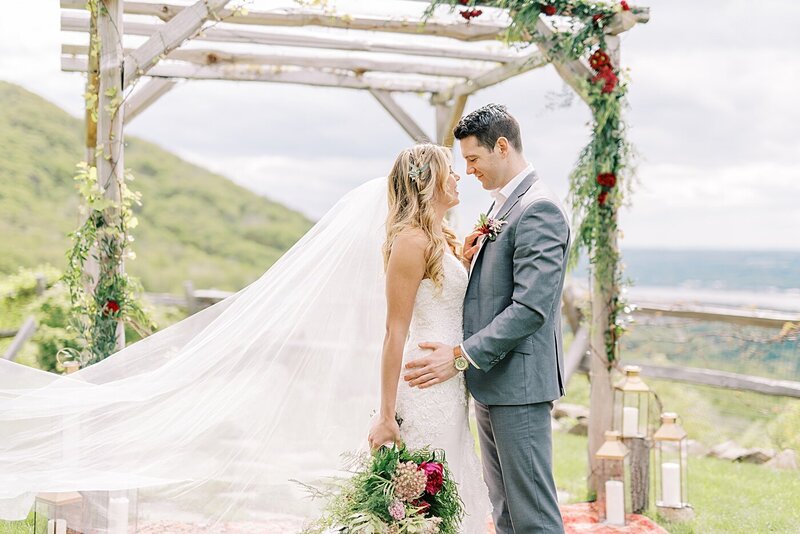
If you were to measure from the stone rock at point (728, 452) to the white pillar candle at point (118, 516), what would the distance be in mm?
5095

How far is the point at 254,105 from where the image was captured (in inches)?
1115

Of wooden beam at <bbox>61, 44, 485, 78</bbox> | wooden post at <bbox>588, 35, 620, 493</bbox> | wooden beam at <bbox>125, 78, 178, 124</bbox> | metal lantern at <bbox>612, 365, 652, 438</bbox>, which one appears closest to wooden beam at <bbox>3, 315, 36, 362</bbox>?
wooden beam at <bbox>125, 78, 178, 124</bbox>

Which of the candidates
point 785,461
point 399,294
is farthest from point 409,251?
point 785,461

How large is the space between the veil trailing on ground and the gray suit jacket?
1.75ft

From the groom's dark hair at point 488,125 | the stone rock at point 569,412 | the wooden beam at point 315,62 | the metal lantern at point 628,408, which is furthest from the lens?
the stone rock at point 569,412

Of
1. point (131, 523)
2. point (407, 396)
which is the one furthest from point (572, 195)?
point (131, 523)

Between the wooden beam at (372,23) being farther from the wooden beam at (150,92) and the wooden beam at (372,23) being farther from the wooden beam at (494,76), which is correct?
the wooden beam at (150,92)

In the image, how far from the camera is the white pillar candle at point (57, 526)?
375 centimetres

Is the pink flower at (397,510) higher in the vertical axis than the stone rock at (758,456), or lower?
higher

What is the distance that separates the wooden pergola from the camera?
459 cm

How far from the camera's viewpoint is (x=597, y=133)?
16.5 feet

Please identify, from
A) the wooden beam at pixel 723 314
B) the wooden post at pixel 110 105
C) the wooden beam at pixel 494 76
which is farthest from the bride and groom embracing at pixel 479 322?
the wooden beam at pixel 723 314

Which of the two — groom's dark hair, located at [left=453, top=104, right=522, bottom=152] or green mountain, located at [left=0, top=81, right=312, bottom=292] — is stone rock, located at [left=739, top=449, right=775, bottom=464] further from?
green mountain, located at [left=0, top=81, right=312, bottom=292]

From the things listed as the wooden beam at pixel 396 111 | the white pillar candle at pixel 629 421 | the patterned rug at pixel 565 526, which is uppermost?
the wooden beam at pixel 396 111
